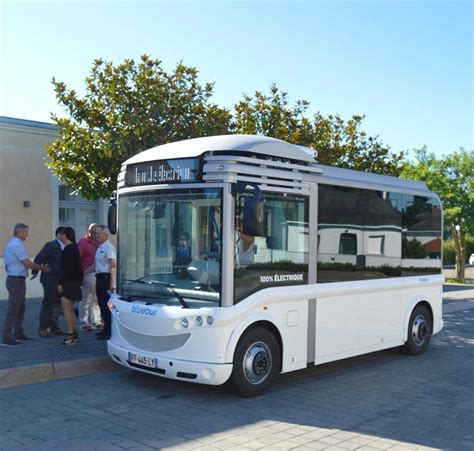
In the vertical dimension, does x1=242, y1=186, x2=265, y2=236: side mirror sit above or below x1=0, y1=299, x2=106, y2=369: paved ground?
above

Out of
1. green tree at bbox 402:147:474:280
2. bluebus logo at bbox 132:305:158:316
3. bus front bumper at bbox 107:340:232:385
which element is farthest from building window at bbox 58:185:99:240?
green tree at bbox 402:147:474:280

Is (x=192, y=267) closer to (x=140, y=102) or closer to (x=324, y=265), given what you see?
(x=324, y=265)

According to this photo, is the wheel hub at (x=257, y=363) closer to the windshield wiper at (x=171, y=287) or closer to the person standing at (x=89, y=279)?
the windshield wiper at (x=171, y=287)

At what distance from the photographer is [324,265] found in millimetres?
7734

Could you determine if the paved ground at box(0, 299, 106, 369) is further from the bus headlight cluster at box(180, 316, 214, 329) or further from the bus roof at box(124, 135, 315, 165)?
the bus roof at box(124, 135, 315, 165)

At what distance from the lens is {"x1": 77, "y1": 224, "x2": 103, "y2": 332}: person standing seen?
34.1 ft

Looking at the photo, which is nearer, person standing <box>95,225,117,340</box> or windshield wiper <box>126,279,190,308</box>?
windshield wiper <box>126,279,190,308</box>

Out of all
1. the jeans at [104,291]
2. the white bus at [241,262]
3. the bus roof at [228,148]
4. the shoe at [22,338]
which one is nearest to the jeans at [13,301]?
the shoe at [22,338]

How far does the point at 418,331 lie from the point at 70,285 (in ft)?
18.4

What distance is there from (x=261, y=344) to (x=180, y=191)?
6.67 ft

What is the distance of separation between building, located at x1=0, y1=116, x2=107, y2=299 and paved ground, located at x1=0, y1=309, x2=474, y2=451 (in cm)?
828

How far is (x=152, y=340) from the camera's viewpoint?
22.4 feet

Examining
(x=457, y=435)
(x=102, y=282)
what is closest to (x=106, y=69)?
(x=102, y=282)

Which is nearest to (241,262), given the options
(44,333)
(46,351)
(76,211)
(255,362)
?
(255,362)
